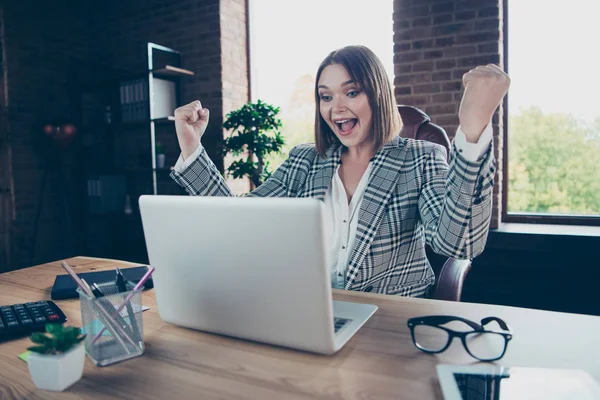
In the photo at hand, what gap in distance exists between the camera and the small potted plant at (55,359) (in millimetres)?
652

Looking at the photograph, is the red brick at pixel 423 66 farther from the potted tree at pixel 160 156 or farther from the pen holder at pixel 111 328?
the pen holder at pixel 111 328

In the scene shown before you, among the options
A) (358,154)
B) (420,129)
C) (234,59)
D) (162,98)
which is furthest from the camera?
(234,59)

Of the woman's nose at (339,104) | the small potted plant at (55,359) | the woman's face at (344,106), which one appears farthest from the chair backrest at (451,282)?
the small potted plant at (55,359)

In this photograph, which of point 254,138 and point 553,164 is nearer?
point 553,164

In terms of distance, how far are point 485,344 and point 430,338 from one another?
9 cm

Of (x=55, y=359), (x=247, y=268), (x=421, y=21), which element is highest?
(x=421, y=21)

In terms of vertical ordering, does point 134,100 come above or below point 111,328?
above

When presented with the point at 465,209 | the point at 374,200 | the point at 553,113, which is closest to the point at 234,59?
the point at 553,113

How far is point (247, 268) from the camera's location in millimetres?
720

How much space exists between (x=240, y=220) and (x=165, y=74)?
11.1 ft

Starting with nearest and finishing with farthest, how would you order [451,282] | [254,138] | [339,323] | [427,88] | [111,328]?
[111,328] → [339,323] → [451,282] → [427,88] → [254,138]

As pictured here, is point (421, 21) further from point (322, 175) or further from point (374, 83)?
point (322, 175)

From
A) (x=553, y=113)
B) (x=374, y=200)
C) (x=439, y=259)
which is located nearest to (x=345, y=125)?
(x=374, y=200)

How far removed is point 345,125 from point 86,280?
0.92 meters
